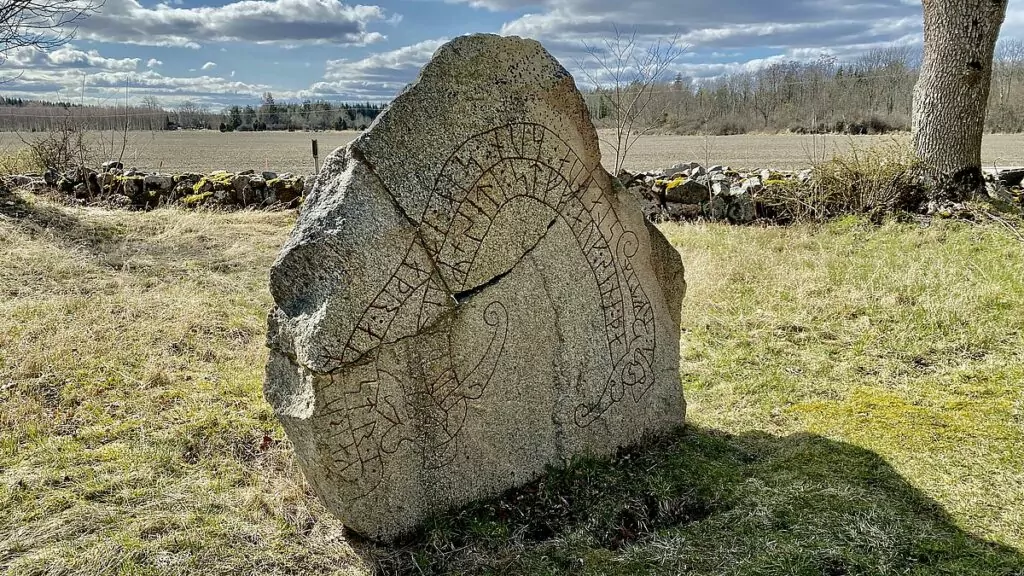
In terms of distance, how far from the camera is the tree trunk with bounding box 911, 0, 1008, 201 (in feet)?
26.1

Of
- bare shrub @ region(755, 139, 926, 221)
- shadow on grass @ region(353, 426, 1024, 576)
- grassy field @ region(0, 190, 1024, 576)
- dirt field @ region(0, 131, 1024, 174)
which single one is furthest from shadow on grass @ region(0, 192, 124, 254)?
bare shrub @ region(755, 139, 926, 221)

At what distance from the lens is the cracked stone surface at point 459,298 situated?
8.79 feet

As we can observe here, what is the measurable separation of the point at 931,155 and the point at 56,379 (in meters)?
8.93

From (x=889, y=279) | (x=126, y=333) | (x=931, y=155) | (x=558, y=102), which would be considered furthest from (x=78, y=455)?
(x=931, y=155)

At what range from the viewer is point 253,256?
26.9 feet

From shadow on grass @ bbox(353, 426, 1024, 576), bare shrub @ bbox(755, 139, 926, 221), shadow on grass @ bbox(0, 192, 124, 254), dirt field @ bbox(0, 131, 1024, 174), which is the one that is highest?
dirt field @ bbox(0, 131, 1024, 174)

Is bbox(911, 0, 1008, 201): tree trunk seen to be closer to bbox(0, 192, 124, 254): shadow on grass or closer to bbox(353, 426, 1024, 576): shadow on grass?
bbox(353, 426, 1024, 576): shadow on grass

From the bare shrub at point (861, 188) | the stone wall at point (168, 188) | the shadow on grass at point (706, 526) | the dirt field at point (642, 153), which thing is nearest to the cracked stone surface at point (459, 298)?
the shadow on grass at point (706, 526)

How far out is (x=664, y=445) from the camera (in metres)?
3.74

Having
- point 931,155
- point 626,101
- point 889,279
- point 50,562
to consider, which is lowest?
point 50,562

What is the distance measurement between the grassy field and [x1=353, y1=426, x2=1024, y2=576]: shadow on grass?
0.01 metres

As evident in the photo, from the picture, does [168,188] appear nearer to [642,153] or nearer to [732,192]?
[732,192]

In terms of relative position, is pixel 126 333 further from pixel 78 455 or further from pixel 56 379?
pixel 78 455

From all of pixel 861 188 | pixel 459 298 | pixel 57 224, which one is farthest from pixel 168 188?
pixel 459 298
